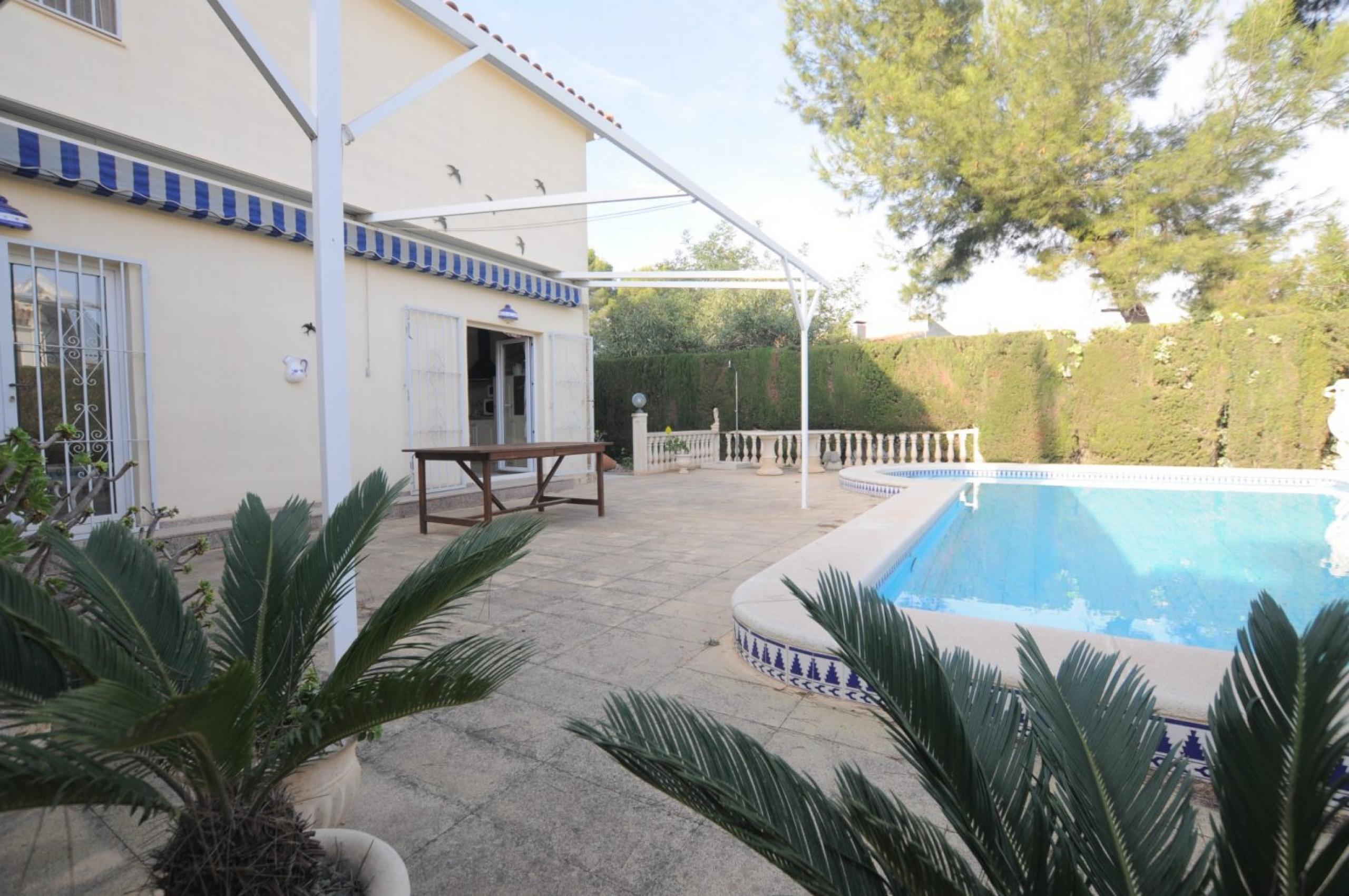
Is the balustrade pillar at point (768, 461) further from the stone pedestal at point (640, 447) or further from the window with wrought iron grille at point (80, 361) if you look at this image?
the window with wrought iron grille at point (80, 361)

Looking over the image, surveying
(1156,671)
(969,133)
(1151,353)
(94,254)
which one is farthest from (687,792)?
(969,133)

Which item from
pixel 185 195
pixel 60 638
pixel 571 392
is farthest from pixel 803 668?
pixel 571 392

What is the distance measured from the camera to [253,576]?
5.24ft

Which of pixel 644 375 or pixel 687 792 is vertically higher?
pixel 644 375

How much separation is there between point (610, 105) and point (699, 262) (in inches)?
555

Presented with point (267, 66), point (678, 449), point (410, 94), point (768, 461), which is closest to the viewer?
point (267, 66)

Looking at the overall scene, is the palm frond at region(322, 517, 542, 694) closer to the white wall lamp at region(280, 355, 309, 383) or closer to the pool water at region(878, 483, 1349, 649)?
the pool water at region(878, 483, 1349, 649)

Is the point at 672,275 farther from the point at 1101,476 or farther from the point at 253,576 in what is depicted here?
the point at 253,576

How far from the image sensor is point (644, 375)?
49.3ft

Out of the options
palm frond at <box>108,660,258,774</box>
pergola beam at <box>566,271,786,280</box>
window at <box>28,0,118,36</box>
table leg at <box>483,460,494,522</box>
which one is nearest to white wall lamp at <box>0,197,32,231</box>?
window at <box>28,0,118,36</box>

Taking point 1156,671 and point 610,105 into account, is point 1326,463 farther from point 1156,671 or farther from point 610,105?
point 610,105

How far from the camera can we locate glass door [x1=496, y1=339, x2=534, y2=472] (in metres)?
10.2

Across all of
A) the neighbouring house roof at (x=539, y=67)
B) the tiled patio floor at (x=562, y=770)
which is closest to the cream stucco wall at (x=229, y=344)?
the tiled patio floor at (x=562, y=770)

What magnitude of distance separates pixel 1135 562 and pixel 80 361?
28.0 ft
